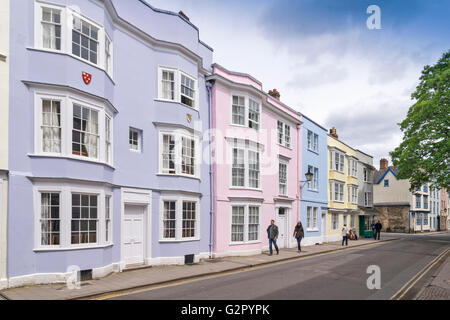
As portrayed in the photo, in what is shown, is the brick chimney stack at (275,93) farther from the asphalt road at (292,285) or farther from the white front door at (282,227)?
the asphalt road at (292,285)

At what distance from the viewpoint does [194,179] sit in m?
17.8

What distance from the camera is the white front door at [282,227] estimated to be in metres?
25.8

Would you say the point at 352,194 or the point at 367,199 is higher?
the point at 352,194

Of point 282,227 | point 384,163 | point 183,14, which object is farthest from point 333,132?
point 384,163

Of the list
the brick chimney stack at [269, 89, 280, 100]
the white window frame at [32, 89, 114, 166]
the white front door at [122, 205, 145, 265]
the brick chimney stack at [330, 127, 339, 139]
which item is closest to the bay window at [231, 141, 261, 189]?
the white front door at [122, 205, 145, 265]

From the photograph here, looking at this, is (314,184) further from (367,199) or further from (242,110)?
(367,199)

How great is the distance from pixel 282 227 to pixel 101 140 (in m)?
16.2

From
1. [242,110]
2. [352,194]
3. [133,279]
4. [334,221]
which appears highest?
[242,110]

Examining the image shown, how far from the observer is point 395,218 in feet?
202

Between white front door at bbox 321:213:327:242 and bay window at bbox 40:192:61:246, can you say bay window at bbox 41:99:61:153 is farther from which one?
white front door at bbox 321:213:327:242

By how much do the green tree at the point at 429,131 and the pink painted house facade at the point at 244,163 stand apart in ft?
44.0

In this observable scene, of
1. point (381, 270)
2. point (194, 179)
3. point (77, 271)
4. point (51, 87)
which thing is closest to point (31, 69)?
point (51, 87)
